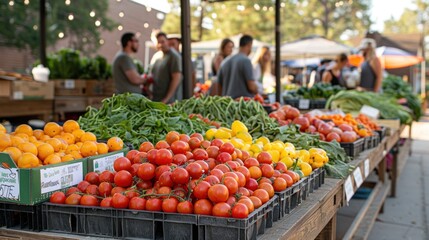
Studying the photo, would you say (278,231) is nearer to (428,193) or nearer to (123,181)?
(123,181)

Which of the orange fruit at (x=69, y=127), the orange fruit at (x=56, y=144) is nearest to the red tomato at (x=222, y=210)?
the orange fruit at (x=56, y=144)

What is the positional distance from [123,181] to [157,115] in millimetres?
1283

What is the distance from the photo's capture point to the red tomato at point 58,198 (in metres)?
2.31

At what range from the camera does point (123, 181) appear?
2.34m

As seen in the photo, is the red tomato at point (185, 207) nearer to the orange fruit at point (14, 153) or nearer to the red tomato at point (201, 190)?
the red tomato at point (201, 190)

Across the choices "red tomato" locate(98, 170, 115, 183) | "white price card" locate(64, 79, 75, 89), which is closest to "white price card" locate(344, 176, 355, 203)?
"red tomato" locate(98, 170, 115, 183)

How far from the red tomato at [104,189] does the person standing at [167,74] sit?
4497 millimetres

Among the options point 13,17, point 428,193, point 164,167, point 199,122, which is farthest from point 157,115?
point 13,17

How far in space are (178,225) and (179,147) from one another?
61 centimetres

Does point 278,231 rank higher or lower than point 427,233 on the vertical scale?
higher

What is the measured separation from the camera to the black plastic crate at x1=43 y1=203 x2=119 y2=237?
7.30 ft

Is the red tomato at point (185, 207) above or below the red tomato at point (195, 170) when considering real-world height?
below

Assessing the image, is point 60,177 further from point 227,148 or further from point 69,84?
point 69,84

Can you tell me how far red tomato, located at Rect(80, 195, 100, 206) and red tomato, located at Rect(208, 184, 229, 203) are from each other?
54 cm
